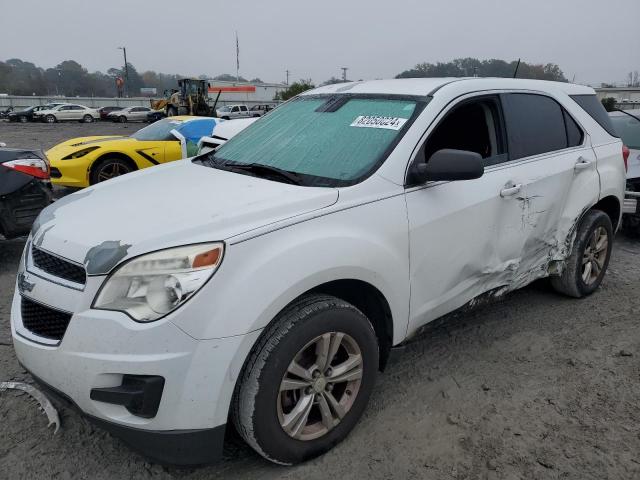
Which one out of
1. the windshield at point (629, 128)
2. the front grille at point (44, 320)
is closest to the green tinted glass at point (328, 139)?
the front grille at point (44, 320)

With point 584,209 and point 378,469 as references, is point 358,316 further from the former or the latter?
point 584,209

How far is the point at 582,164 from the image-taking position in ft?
12.3

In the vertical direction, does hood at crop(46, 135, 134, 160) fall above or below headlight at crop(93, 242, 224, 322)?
above

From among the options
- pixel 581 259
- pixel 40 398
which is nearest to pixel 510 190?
pixel 581 259

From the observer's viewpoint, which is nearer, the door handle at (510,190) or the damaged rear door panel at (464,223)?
the damaged rear door panel at (464,223)

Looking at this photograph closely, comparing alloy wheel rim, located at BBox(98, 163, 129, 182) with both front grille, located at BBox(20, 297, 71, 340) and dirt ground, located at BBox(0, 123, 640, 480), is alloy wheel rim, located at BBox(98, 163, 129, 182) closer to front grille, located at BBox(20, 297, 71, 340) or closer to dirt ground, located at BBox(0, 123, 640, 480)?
dirt ground, located at BBox(0, 123, 640, 480)

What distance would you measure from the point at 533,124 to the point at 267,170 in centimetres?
192

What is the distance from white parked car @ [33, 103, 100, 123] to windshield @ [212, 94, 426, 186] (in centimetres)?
3921

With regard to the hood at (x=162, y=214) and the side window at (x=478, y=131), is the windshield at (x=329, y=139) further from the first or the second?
the side window at (x=478, y=131)

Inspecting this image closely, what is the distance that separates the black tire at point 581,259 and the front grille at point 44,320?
11.6 ft

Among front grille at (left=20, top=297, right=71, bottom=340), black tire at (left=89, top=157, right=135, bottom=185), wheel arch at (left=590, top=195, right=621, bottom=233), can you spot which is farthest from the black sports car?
wheel arch at (left=590, top=195, right=621, bottom=233)

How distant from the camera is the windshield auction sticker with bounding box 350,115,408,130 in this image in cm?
282

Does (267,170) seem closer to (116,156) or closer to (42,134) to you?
(116,156)

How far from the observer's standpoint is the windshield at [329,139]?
2.68 meters
